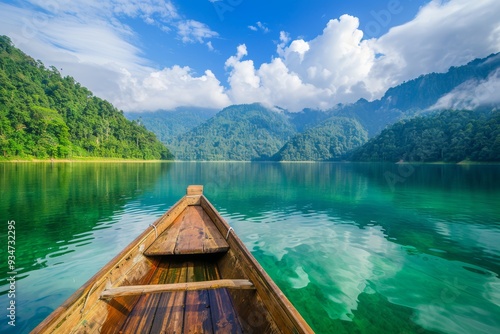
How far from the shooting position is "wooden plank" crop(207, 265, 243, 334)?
3.68m

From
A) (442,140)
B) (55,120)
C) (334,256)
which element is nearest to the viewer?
(334,256)

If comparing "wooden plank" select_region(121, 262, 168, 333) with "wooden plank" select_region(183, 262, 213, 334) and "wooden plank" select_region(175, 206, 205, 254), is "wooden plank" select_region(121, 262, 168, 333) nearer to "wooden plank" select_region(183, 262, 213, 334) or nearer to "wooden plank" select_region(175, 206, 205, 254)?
"wooden plank" select_region(183, 262, 213, 334)

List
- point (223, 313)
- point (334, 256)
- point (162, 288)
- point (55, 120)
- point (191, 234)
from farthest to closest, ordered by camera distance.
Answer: point (55, 120) → point (334, 256) → point (191, 234) → point (223, 313) → point (162, 288)

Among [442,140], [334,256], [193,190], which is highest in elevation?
[442,140]

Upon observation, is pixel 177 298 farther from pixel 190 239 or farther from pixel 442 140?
pixel 442 140

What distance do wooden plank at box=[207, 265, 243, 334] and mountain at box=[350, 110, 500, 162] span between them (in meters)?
134

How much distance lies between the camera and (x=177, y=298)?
4547mm

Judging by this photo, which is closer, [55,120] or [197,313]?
[197,313]

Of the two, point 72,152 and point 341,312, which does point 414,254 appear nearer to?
point 341,312

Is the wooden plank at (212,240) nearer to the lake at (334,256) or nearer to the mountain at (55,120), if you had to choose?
the lake at (334,256)

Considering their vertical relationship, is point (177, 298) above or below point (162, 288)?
below

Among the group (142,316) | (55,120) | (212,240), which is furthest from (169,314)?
(55,120)

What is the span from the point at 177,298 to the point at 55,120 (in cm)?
13082

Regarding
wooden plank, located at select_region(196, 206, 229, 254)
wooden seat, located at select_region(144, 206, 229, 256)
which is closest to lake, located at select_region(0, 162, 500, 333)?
wooden plank, located at select_region(196, 206, 229, 254)
